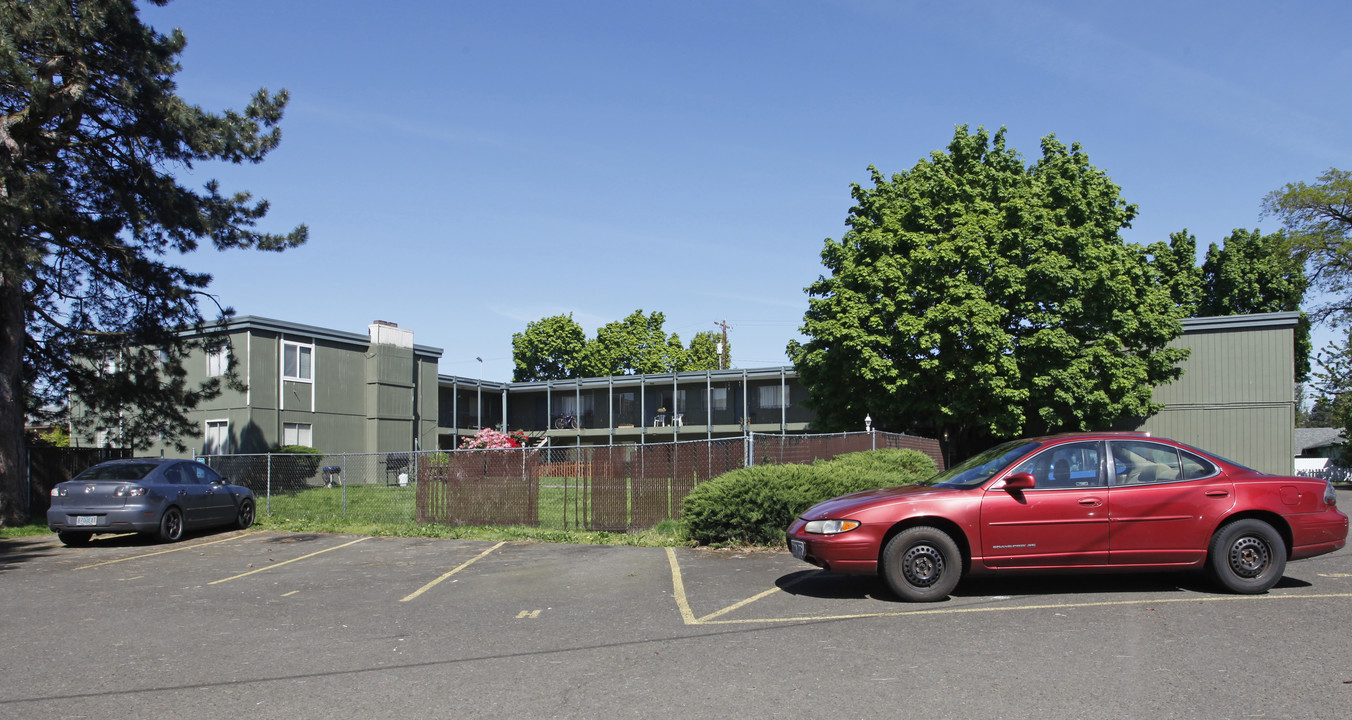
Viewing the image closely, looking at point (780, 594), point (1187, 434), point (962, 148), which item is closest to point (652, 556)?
point (780, 594)

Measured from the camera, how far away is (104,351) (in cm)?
2300

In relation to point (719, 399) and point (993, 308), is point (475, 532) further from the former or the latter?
point (719, 399)

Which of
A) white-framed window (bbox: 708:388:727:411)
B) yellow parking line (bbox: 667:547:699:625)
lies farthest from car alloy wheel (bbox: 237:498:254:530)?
white-framed window (bbox: 708:388:727:411)

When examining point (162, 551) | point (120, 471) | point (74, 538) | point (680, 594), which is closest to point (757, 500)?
point (680, 594)

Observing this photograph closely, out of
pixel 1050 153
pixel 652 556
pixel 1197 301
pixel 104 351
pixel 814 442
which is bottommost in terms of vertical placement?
pixel 652 556

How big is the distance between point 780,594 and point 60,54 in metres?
17.9

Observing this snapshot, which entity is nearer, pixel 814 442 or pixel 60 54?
pixel 814 442

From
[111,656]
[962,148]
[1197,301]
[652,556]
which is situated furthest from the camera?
[1197,301]

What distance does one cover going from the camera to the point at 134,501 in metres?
15.0

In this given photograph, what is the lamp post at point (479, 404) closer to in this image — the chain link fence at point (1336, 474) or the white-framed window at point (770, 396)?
the white-framed window at point (770, 396)

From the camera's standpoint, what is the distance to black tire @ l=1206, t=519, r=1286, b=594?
27.6ft

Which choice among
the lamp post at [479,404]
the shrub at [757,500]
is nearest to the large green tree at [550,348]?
the lamp post at [479,404]

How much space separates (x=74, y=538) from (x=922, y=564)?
1456cm

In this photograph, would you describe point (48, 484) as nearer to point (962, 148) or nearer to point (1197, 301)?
point (962, 148)
